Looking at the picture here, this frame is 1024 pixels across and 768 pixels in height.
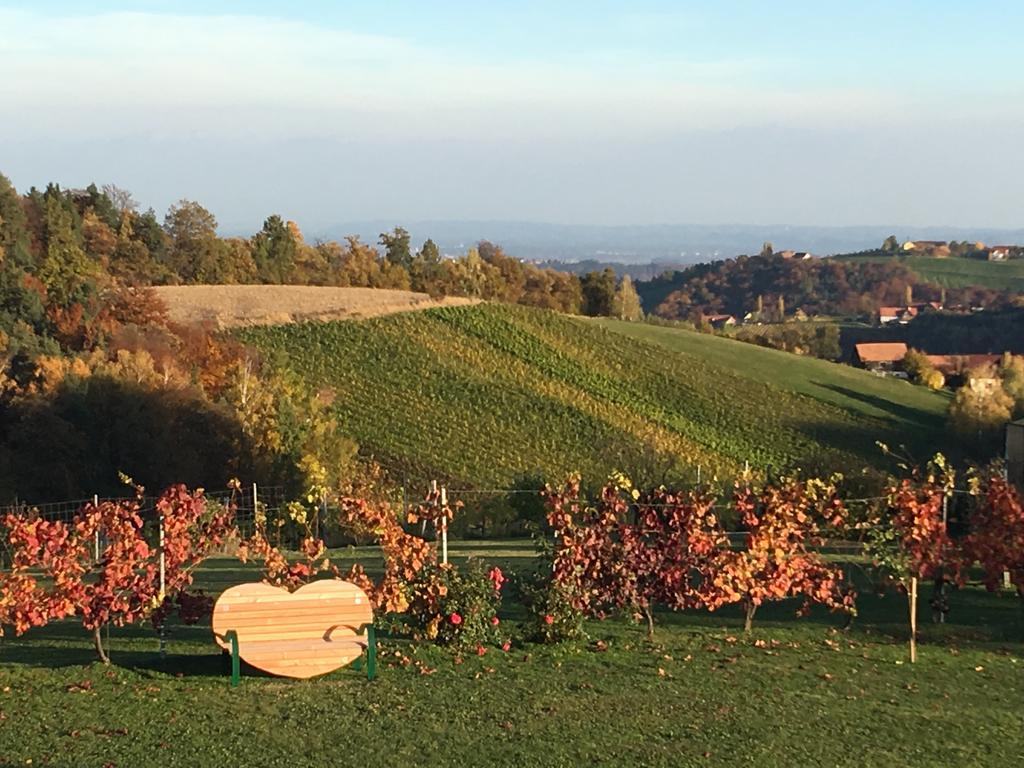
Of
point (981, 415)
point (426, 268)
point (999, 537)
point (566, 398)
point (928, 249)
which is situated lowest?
point (981, 415)

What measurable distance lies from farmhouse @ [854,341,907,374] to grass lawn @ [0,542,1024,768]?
248 ft

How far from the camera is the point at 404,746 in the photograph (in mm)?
8484

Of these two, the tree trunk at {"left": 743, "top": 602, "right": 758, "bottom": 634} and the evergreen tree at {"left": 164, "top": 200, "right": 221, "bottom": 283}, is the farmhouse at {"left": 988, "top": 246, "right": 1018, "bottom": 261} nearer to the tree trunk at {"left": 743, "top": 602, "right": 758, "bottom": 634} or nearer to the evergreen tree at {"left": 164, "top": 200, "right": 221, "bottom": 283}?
the evergreen tree at {"left": 164, "top": 200, "right": 221, "bottom": 283}

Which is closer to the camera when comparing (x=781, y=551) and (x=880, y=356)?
(x=781, y=551)

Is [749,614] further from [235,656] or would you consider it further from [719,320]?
[719,320]

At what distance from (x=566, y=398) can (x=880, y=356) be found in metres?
45.1

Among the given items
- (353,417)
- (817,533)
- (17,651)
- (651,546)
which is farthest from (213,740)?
(353,417)

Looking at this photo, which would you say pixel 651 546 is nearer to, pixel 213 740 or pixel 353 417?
pixel 213 740

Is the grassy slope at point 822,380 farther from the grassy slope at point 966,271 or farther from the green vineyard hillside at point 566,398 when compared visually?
the grassy slope at point 966,271

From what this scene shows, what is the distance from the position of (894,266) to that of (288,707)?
15575 centimetres

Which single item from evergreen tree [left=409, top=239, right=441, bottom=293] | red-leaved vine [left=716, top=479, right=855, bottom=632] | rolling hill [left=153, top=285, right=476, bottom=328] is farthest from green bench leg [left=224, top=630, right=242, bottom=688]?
evergreen tree [left=409, top=239, right=441, bottom=293]

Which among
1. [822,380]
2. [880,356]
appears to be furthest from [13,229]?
[880,356]

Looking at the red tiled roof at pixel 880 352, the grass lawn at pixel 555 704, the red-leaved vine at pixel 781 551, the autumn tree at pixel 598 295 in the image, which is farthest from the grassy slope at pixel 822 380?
the grass lawn at pixel 555 704

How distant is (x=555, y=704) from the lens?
31.7ft
